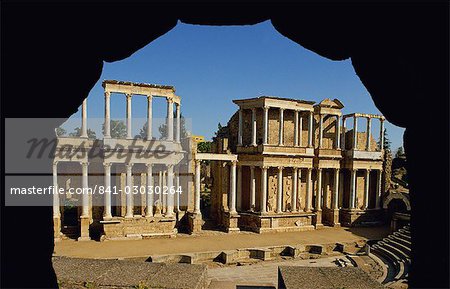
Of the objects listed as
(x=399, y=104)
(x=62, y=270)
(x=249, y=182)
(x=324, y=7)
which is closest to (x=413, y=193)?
(x=399, y=104)

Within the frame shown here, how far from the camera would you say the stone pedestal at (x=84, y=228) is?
69.9ft

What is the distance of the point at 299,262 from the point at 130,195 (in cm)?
1267

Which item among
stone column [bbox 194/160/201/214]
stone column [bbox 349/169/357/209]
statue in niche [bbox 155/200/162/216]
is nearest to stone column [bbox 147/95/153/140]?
stone column [bbox 194/160/201/214]

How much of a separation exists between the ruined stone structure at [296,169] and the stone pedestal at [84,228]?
10789 millimetres

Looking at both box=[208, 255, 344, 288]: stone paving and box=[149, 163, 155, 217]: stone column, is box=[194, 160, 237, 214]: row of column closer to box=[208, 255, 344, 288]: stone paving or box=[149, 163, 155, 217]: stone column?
box=[149, 163, 155, 217]: stone column

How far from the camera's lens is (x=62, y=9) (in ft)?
8.70

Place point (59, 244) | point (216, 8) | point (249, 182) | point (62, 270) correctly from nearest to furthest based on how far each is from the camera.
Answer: point (216, 8) < point (62, 270) < point (59, 244) < point (249, 182)

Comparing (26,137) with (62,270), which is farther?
(62,270)

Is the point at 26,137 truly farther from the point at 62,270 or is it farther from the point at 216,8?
the point at 62,270

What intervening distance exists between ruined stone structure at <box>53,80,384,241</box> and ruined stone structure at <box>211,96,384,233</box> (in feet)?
0.31

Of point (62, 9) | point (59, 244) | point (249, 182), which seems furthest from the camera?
point (249, 182)

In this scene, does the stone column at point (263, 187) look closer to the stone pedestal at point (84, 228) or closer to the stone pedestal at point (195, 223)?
the stone pedestal at point (195, 223)

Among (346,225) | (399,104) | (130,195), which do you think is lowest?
(346,225)

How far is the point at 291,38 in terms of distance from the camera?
3305mm
